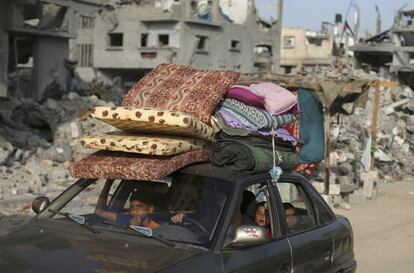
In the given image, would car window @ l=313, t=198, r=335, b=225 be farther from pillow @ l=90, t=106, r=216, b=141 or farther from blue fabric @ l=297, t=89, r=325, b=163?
blue fabric @ l=297, t=89, r=325, b=163

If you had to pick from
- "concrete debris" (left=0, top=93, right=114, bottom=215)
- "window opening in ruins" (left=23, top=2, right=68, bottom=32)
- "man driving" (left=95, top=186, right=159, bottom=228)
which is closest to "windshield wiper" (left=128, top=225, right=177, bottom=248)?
"man driving" (left=95, top=186, right=159, bottom=228)

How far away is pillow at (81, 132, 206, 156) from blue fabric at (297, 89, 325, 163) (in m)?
8.11

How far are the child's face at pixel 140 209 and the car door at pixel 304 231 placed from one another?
94 centimetres

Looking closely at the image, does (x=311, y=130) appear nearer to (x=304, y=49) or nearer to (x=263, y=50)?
(x=263, y=50)

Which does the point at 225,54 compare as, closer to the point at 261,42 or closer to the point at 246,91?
the point at 261,42

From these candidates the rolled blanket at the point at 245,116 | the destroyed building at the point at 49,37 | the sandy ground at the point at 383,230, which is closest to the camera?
the rolled blanket at the point at 245,116

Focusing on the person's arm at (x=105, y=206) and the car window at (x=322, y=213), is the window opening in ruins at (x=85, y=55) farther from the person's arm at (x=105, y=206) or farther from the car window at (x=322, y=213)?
the person's arm at (x=105, y=206)

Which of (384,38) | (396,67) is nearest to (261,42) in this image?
(384,38)

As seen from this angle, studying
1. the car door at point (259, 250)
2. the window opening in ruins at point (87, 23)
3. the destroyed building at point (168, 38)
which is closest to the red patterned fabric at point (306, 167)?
the car door at point (259, 250)

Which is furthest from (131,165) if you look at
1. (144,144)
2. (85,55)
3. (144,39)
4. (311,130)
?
(85,55)

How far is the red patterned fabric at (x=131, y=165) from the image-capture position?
3764mm

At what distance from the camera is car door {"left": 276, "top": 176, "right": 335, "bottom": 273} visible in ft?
13.7

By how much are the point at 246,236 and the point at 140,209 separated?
809mm

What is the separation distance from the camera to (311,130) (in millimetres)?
12164
